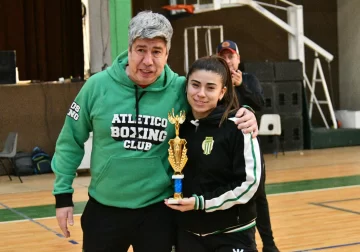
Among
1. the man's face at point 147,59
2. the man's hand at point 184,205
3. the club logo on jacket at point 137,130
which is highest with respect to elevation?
the man's face at point 147,59

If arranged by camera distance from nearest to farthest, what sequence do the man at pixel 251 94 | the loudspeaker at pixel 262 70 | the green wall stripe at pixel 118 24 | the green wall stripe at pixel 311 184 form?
1. the man at pixel 251 94
2. the green wall stripe at pixel 311 184
3. the green wall stripe at pixel 118 24
4. the loudspeaker at pixel 262 70

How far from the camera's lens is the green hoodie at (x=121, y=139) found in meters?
2.74

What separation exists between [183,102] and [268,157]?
31.3 ft

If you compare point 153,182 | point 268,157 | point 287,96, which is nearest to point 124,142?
point 153,182

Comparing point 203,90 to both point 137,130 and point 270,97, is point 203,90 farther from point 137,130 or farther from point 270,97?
point 270,97

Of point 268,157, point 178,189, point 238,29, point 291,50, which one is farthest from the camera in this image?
point 238,29

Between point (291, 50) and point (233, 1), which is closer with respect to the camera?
point (233, 1)

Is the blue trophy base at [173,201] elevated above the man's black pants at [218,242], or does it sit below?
above

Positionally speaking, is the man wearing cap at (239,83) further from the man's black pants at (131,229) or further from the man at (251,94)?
the man's black pants at (131,229)

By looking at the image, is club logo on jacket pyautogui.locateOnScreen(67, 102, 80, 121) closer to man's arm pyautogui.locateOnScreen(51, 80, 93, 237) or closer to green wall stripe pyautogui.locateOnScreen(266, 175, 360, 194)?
man's arm pyautogui.locateOnScreen(51, 80, 93, 237)

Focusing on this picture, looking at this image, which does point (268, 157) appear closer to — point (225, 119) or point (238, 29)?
point (238, 29)

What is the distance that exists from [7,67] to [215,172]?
876 cm

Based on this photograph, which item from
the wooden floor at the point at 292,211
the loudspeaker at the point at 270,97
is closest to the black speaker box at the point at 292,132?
the loudspeaker at the point at 270,97

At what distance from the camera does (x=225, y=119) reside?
108 inches
